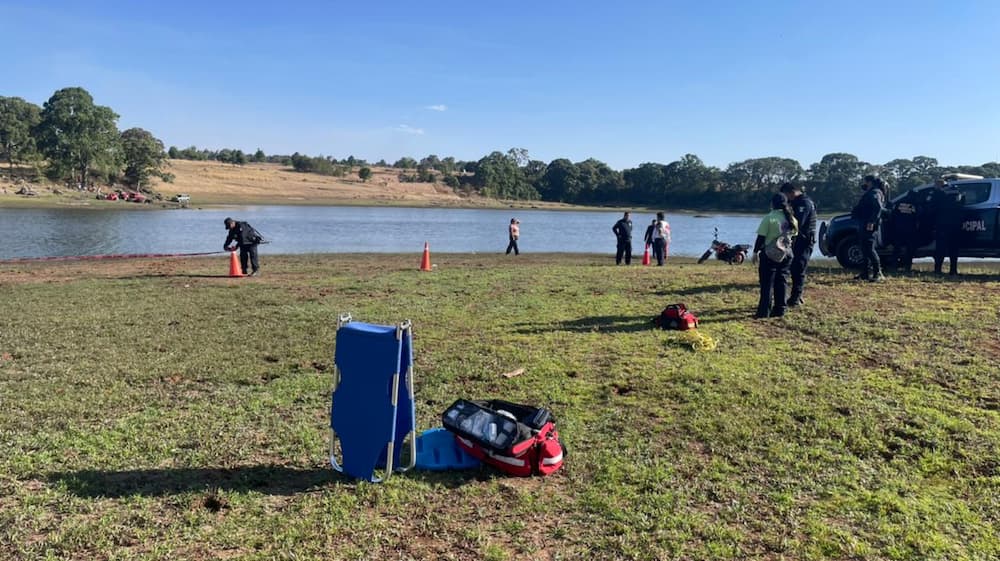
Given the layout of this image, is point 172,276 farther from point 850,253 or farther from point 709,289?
point 850,253

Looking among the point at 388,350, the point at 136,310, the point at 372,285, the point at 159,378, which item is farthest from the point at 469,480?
the point at 372,285

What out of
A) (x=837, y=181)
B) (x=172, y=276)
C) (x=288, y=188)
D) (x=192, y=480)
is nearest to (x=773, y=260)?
(x=192, y=480)

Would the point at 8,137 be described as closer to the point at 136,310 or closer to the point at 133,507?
the point at 136,310

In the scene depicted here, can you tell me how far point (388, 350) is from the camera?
387 centimetres

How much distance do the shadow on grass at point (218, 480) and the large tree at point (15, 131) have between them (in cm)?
10027

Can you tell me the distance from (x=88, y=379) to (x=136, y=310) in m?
4.40

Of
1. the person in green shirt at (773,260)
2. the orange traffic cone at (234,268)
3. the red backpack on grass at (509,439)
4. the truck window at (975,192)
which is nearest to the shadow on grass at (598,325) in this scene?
the person in green shirt at (773,260)

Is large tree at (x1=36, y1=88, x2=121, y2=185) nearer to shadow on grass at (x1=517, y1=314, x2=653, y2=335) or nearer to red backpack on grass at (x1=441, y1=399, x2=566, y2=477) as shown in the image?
shadow on grass at (x1=517, y1=314, x2=653, y2=335)

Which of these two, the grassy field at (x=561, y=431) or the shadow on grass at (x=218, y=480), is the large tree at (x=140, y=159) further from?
the shadow on grass at (x=218, y=480)

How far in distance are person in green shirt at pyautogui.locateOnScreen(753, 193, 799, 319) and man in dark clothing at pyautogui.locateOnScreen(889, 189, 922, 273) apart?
19.4ft

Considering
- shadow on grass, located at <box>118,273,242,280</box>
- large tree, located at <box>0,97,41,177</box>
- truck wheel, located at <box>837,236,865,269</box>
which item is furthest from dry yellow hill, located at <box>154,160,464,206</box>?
truck wheel, located at <box>837,236,865,269</box>

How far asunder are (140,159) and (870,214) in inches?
3697

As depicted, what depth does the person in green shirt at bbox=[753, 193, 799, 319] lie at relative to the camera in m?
8.80

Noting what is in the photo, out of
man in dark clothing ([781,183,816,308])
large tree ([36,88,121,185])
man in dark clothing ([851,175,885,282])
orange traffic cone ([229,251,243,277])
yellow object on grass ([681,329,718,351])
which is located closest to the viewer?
yellow object on grass ([681,329,718,351])
